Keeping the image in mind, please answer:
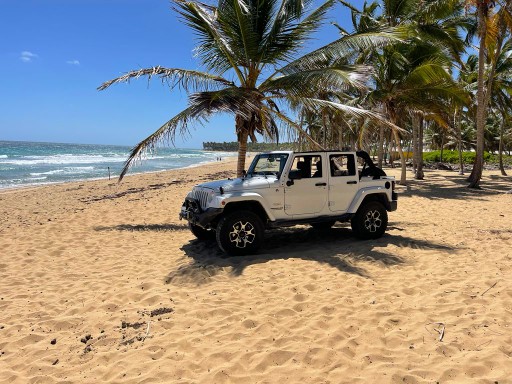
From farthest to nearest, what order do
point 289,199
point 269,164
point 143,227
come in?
point 143,227
point 269,164
point 289,199

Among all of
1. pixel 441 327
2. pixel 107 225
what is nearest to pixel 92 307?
pixel 441 327

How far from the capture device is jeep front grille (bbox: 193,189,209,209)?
648 cm

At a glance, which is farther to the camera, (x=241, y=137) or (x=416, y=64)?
(x=416, y=64)

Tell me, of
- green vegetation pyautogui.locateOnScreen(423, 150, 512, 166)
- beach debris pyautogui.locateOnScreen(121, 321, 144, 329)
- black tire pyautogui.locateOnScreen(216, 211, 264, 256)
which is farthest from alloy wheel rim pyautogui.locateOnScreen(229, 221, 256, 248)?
green vegetation pyautogui.locateOnScreen(423, 150, 512, 166)

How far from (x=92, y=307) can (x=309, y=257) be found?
3.38 m

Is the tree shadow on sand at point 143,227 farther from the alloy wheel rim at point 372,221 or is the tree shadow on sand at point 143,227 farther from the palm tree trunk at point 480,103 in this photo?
the palm tree trunk at point 480,103

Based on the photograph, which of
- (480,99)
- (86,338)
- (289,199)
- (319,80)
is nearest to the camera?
(86,338)

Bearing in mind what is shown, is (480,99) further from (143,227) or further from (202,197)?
(143,227)

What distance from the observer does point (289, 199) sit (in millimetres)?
6578

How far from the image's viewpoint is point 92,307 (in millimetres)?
4617

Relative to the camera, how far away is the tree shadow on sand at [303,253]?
572cm

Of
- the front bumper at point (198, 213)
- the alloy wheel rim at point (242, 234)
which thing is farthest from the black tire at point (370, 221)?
the front bumper at point (198, 213)

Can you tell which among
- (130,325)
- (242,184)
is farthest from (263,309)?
(242,184)

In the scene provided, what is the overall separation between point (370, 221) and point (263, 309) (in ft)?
12.4
